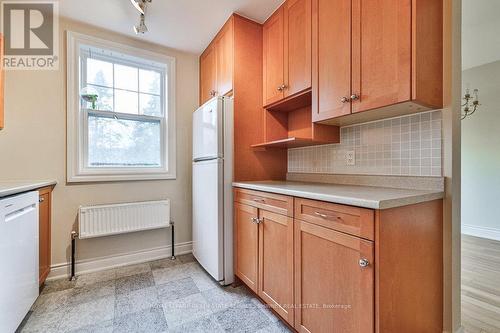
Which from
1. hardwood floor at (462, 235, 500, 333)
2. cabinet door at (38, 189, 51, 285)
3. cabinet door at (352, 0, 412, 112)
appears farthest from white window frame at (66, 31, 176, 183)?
hardwood floor at (462, 235, 500, 333)

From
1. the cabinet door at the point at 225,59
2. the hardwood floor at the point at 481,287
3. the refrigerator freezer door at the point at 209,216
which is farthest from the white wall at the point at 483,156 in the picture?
the refrigerator freezer door at the point at 209,216

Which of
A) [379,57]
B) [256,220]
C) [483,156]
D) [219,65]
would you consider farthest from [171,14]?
[483,156]

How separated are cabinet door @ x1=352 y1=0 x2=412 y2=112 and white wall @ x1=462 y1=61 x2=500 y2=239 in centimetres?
329

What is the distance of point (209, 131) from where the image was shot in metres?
2.07

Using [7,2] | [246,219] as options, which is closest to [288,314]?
[246,219]

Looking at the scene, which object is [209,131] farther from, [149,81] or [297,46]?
[149,81]

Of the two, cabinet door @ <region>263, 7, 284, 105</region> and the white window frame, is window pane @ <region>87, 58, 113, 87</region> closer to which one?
the white window frame

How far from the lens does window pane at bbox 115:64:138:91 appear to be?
247 centimetres

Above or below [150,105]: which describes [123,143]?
below

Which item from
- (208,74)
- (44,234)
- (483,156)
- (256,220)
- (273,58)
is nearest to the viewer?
(256,220)

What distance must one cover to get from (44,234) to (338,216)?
7.76 ft

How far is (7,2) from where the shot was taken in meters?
1.90

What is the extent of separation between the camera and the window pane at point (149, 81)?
2594 mm

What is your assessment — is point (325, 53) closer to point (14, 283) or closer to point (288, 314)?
point (288, 314)
